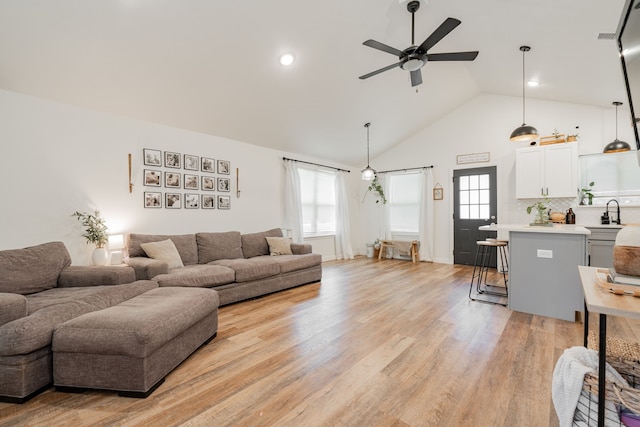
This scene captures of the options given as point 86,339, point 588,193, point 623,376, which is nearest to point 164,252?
point 86,339

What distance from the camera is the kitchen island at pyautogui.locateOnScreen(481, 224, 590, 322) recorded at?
301 centimetres

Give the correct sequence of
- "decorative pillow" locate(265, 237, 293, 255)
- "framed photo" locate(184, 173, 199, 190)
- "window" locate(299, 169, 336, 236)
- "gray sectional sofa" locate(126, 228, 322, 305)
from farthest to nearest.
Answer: "window" locate(299, 169, 336, 236), "decorative pillow" locate(265, 237, 293, 255), "framed photo" locate(184, 173, 199, 190), "gray sectional sofa" locate(126, 228, 322, 305)

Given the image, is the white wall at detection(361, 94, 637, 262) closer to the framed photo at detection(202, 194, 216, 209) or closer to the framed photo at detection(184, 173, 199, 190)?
the framed photo at detection(202, 194, 216, 209)

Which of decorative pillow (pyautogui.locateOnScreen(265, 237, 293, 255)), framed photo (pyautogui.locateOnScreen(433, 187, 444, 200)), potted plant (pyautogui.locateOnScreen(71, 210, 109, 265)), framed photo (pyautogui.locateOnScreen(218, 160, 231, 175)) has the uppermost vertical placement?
framed photo (pyautogui.locateOnScreen(218, 160, 231, 175))

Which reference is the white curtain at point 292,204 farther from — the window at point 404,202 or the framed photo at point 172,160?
the window at point 404,202

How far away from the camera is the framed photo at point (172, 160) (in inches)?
168

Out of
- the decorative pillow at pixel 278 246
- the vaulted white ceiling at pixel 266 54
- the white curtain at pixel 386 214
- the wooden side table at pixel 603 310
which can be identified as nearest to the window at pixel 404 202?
the white curtain at pixel 386 214

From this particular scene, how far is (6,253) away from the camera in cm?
239

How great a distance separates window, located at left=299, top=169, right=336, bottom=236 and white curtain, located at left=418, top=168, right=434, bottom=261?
2119mm

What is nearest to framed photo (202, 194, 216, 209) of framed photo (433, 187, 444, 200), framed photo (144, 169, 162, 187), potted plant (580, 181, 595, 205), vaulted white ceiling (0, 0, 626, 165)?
framed photo (144, 169, 162, 187)

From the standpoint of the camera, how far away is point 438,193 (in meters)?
6.75

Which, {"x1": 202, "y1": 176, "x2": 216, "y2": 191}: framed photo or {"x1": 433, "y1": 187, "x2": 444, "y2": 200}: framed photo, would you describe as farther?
{"x1": 433, "y1": 187, "x2": 444, "y2": 200}: framed photo

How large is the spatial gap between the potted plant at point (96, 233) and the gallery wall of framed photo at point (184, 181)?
63 centimetres

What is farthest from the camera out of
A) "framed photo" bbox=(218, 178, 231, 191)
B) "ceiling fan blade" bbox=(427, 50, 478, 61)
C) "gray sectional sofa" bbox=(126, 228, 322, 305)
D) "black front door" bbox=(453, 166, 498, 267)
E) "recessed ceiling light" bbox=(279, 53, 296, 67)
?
"black front door" bbox=(453, 166, 498, 267)
